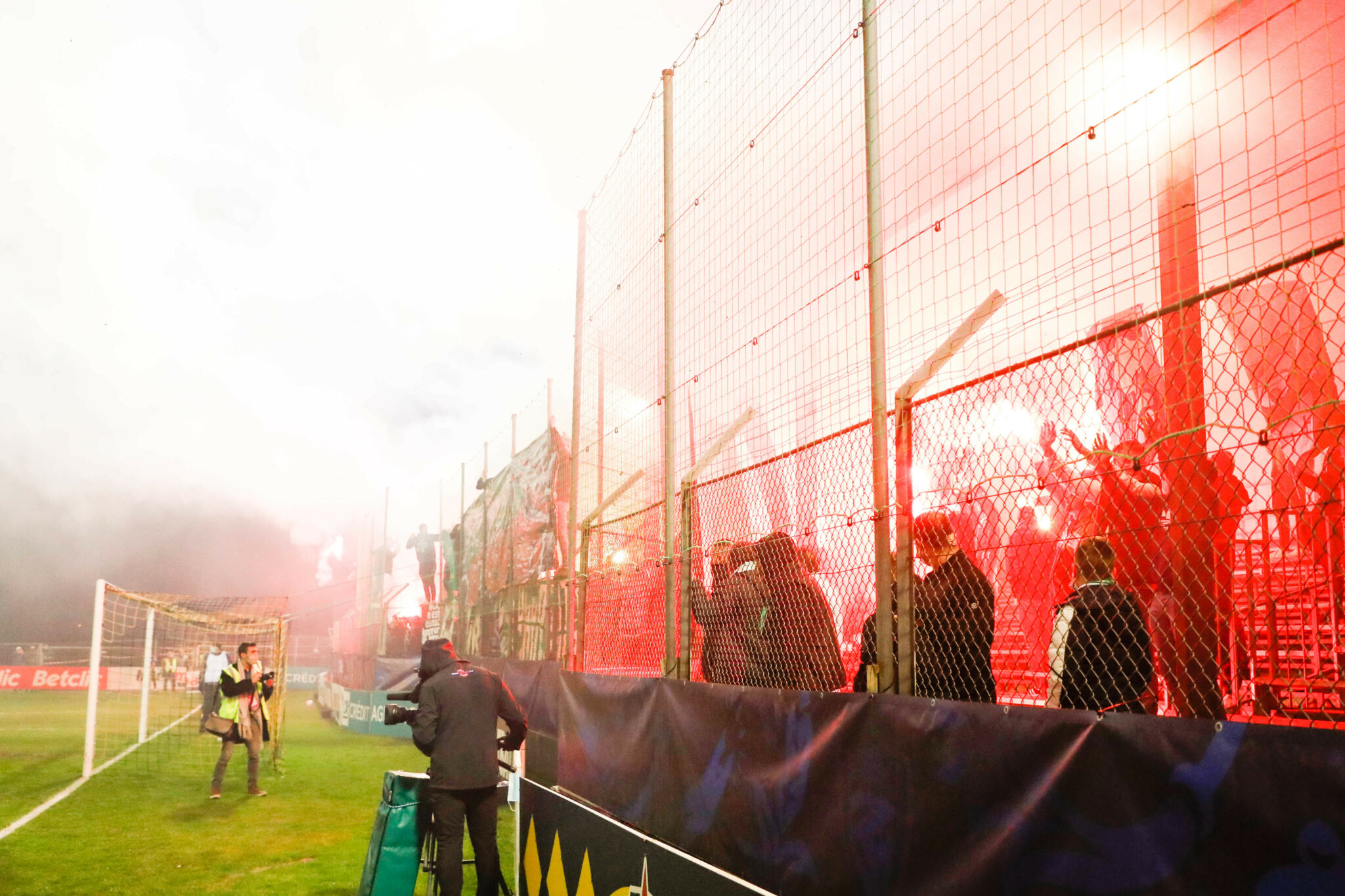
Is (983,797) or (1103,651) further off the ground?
(1103,651)

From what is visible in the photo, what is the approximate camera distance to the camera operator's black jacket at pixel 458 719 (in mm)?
5516

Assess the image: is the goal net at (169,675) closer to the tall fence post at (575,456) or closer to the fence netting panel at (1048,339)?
the tall fence post at (575,456)

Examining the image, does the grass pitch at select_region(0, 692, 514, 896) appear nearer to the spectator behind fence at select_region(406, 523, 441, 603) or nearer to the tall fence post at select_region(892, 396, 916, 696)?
the spectator behind fence at select_region(406, 523, 441, 603)

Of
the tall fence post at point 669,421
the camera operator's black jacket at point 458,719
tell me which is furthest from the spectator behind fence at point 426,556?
the tall fence post at point 669,421

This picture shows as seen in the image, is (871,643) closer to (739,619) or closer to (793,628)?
(793,628)

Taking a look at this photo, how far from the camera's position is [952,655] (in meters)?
3.34

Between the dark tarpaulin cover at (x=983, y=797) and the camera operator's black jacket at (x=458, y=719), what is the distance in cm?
130

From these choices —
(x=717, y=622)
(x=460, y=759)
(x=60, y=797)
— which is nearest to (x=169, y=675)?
(x=60, y=797)

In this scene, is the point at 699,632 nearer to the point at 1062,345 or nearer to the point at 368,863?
the point at 368,863

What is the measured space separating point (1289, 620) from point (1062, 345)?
157 centimetres

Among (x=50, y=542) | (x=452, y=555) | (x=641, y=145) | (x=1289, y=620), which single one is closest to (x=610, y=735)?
(x=1289, y=620)

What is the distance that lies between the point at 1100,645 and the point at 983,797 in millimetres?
639

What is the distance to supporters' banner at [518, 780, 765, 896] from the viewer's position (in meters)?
3.68

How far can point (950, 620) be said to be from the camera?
11.0ft
